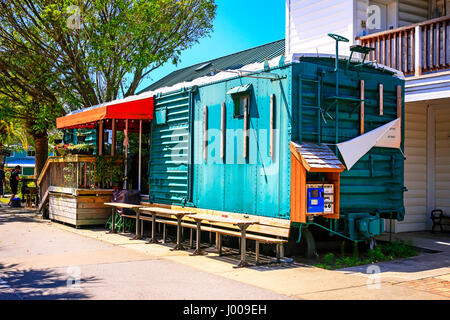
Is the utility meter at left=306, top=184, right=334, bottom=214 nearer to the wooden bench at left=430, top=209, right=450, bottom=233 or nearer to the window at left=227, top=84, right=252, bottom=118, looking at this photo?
the window at left=227, top=84, right=252, bottom=118

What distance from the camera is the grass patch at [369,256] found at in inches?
316

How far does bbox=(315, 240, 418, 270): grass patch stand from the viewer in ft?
26.3

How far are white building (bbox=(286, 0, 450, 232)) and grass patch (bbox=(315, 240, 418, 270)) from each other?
2571mm

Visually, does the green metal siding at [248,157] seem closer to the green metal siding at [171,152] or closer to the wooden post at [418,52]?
→ the green metal siding at [171,152]

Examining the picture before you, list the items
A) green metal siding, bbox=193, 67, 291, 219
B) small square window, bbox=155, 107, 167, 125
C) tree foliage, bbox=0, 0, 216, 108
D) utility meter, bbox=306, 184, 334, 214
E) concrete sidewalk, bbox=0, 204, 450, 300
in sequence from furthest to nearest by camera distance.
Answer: tree foliage, bbox=0, 0, 216, 108, small square window, bbox=155, 107, 167, 125, green metal siding, bbox=193, 67, 291, 219, utility meter, bbox=306, 184, 334, 214, concrete sidewalk, bbox=0, 204, 450, 300

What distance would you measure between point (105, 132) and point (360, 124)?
854 cm

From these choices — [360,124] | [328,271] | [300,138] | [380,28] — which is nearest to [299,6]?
[380,28]

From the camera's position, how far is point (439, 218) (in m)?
11.8

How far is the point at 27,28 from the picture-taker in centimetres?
1673

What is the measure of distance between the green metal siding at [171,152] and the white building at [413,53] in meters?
3.31

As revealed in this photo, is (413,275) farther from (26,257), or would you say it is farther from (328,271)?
(26,257)

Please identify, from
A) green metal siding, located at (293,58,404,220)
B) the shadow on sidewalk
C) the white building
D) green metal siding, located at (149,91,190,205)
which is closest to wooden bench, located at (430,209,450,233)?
the white building

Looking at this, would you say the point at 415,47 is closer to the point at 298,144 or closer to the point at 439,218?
the point at 439,218

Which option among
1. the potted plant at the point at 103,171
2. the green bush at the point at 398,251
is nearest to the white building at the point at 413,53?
the green bush at the point at 398,251
